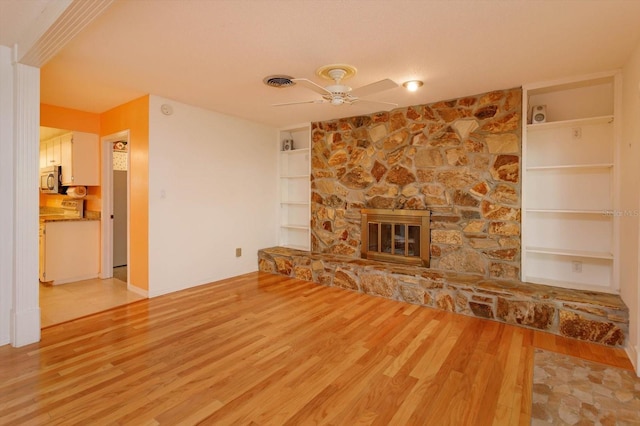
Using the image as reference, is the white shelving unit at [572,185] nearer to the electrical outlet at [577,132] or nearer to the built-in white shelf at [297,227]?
the electrical outlet at [577,132]

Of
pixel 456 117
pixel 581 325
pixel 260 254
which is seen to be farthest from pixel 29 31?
pixel 581 325

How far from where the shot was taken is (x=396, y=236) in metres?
4.43

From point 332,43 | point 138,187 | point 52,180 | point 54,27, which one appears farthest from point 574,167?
point 52,180

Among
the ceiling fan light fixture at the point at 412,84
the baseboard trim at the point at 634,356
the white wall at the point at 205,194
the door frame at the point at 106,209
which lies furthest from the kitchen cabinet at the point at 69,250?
the baseboard trim at the point at 634,356

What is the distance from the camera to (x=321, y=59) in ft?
8.89

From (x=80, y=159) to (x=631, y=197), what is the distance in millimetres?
6225

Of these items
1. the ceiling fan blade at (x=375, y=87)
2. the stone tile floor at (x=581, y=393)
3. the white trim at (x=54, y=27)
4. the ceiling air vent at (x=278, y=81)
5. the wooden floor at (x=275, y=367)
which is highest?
the ceiling air vent at (x=278, y=81)

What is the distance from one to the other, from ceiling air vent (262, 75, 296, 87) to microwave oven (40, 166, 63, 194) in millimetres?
3795

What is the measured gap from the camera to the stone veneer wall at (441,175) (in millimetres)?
3584

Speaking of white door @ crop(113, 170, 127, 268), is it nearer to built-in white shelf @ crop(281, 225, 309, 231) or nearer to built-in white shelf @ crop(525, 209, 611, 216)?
built-in white shelf @ crop(281, 225, 309, 231)

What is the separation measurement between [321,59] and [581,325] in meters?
3.25

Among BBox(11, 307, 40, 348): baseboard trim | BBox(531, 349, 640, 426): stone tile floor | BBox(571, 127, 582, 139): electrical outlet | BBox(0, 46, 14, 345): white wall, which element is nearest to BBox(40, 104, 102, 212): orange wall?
BBox(0, 46, 14, 345): white wall

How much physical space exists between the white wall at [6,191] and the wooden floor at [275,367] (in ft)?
1.17

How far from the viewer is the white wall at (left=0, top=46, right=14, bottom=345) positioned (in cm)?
255
